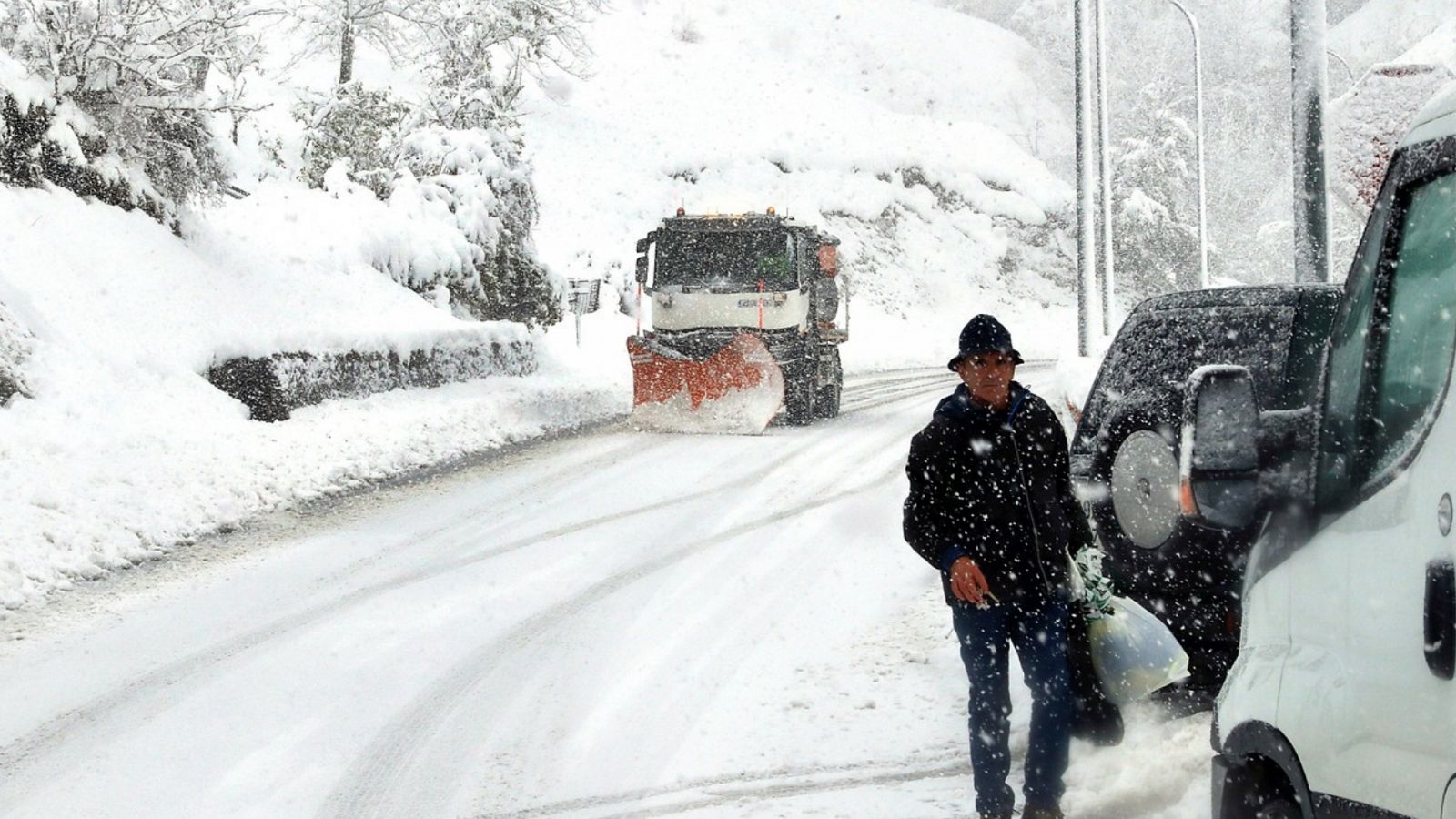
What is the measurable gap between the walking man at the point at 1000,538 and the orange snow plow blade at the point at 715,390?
14.6 m

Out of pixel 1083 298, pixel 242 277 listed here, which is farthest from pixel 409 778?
pixel 1083 298

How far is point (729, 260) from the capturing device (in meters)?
20.9

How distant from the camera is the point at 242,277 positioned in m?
21.0

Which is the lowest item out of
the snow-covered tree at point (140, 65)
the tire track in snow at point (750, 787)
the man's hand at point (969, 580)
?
the tire track in snow at point (750, 787)

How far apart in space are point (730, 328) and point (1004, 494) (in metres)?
15.5

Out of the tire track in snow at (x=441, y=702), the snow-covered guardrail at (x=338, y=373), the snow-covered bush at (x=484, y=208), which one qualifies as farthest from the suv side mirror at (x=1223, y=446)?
the snow-covered bush at (x=484, y=208)

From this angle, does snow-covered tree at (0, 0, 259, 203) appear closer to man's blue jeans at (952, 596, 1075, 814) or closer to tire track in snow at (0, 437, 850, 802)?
tire track in snow at (0, 437, 850, 802)

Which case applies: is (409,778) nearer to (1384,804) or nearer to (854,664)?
(854,664)

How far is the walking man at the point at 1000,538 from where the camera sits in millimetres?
5344

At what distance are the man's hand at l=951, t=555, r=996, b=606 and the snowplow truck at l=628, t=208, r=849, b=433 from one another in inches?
580

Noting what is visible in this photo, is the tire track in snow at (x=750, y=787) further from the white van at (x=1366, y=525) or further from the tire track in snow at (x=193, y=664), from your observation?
the white van at (x=1366, y=525)

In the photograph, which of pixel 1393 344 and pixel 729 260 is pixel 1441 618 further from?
pixel 729 260

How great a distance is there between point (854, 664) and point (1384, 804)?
18.2ft

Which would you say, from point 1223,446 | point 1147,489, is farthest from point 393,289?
point 1223,446
